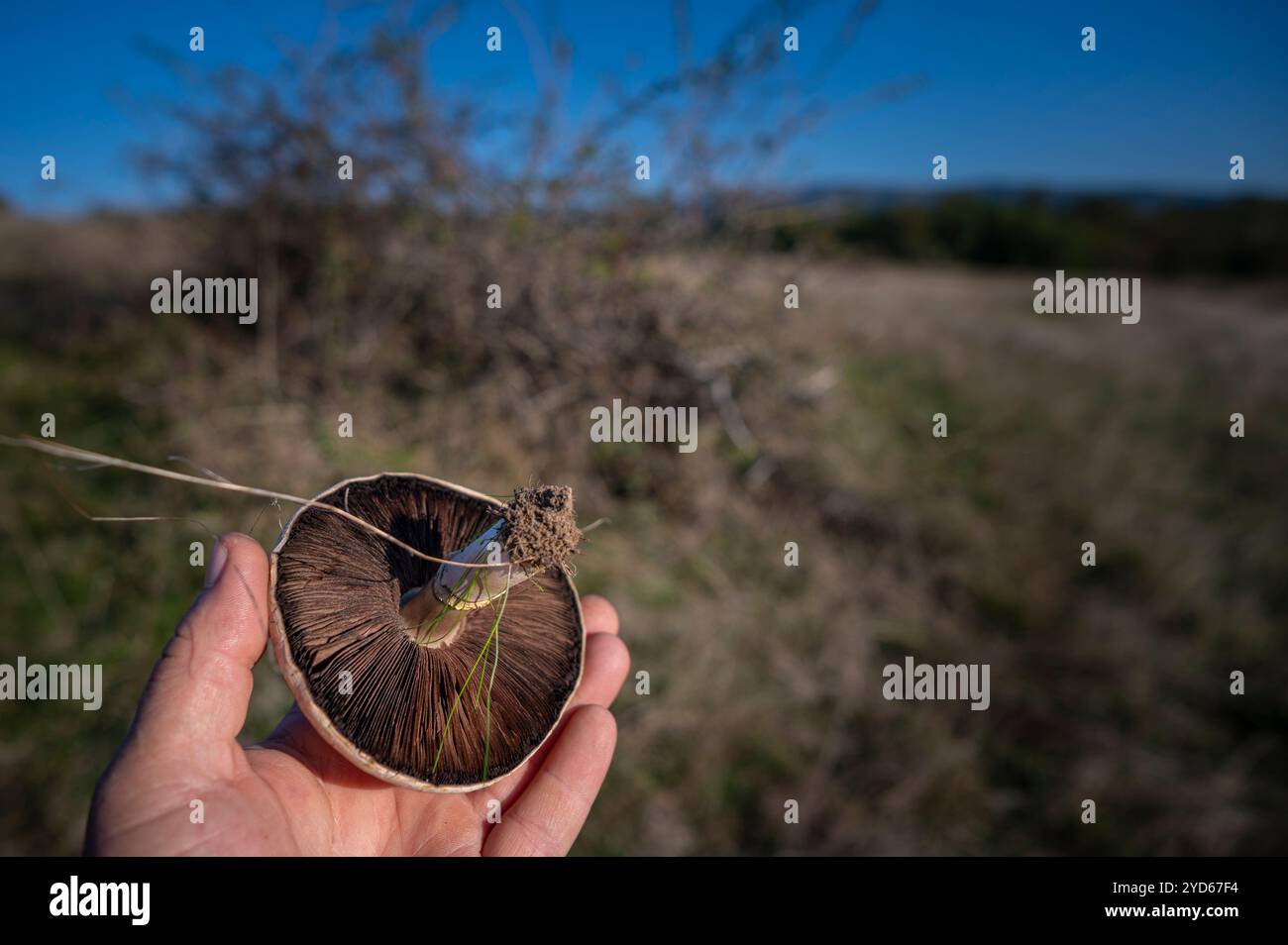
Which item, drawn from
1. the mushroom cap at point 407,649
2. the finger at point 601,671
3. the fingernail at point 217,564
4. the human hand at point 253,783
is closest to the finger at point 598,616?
the finger at point 601,671

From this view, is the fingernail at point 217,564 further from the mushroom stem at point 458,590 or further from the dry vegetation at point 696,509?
the dry vegetation at point 696,509

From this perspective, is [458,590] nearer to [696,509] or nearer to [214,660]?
[214,660]

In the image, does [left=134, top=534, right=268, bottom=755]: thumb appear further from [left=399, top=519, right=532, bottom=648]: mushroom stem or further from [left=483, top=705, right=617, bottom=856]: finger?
[left=483, top=705, right=617, bottom=856]: finger

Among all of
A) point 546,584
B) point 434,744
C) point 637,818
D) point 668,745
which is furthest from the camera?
point 668,745

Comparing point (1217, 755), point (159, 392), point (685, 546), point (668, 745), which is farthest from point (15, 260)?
point (1217, 755)

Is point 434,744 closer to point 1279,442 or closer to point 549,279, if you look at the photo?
point 549,279
